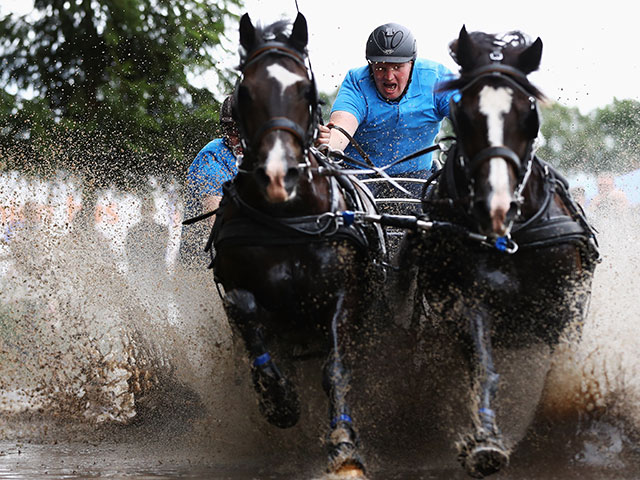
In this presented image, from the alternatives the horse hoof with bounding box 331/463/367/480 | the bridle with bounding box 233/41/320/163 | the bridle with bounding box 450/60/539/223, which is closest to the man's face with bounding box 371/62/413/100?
the bridle with bounding box 233/41/320/163

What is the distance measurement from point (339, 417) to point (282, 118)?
1389 millimetres

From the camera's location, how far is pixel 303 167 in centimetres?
474

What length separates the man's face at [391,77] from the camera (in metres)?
6.81

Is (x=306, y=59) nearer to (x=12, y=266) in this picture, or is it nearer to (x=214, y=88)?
(x=12, y=266)

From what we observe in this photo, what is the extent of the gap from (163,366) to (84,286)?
90cm

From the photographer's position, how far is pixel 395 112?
22.6 feet

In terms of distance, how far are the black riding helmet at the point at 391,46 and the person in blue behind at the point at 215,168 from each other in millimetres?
1035

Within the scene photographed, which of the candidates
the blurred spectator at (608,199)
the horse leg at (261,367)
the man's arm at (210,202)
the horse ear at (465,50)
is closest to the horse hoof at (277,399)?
the horse leg at (261,367)

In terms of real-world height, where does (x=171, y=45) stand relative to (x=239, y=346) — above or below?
above

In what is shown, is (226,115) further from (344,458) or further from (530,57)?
(344,458)

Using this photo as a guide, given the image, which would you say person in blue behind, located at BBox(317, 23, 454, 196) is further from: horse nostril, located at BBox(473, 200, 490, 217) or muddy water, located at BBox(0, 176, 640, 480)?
horse nostril, located at BBox(473, 200, 490, 217)

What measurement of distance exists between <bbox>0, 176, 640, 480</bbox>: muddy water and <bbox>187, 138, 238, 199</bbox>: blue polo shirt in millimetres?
550

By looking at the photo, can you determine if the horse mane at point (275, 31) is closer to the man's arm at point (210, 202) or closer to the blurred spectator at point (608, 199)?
the man's arm at point (210, 202)

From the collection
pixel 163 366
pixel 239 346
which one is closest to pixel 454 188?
pixel 239 346
